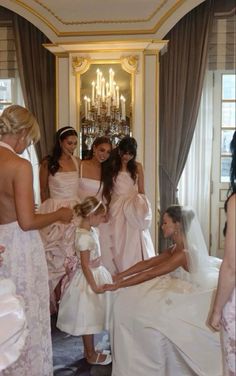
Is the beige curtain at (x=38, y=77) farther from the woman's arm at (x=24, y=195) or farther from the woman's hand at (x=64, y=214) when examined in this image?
the woman's arm at (x=24, y=195)

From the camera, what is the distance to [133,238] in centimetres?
398

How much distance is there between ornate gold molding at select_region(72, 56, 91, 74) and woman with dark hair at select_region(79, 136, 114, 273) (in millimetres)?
987

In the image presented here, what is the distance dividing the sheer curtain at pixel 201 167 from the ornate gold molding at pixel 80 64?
4.37 ft

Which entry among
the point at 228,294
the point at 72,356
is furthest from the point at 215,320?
the point at 72,356

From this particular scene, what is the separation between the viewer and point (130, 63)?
4504 millimetres

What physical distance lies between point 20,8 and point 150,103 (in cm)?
159

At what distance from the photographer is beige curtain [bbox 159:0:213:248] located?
16.3 ft

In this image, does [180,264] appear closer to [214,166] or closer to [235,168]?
[235,168]

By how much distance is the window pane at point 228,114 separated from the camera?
518 cm

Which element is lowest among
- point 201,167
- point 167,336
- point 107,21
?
point 167,336

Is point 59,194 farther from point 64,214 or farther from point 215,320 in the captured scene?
point 215,320

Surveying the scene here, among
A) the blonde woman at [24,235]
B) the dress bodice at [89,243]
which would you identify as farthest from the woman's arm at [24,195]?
the dress bodice at [89,243]

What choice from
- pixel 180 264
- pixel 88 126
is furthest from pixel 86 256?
pixel 88 126

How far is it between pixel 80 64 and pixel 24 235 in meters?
2.70
